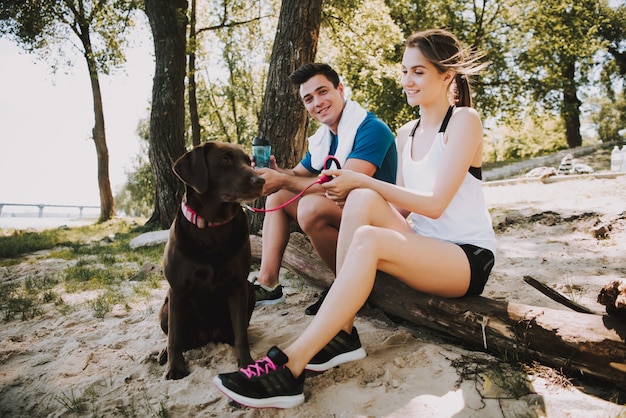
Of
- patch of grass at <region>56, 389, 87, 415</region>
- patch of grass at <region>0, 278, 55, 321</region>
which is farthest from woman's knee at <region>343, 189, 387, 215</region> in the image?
patch of grass at <region>0, 278, 55, 321</region>

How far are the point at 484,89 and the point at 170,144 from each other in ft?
56.5

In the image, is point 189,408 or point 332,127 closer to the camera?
point 189,408

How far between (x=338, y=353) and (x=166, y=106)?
7801 millimetres

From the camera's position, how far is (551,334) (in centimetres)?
213

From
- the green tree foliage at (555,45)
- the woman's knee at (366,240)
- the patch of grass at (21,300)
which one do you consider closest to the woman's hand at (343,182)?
the woman's knee at (366,240)

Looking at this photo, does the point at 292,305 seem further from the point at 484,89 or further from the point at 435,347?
the point at 484,89

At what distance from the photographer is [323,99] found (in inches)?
140

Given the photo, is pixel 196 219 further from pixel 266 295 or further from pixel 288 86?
pixel 288 86

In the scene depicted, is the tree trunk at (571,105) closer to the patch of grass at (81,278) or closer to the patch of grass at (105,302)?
the patch of grass at (81,278)

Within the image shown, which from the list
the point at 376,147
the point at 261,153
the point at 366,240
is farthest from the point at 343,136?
the point at 366,240

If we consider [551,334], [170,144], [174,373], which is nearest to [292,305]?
[174,373]

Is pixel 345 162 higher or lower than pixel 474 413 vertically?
higher

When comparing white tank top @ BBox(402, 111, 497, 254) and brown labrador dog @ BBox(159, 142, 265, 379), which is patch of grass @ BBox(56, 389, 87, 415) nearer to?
brown labrador dog @ BBox(159, 142, 265, 379)

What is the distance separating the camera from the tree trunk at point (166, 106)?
29.0 feet
